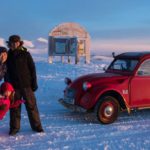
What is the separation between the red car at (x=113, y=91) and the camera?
894 centimetres

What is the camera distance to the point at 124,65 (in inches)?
398

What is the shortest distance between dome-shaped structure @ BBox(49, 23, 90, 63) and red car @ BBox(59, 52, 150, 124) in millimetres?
17603

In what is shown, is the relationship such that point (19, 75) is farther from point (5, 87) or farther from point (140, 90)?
point (140, 90)

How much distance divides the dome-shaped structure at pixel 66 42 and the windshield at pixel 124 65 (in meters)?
16.7

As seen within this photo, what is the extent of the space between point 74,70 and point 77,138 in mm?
13785

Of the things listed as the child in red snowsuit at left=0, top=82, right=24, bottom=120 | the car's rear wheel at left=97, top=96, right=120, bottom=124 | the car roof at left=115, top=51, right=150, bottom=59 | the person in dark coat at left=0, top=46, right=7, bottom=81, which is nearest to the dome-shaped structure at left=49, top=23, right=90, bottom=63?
the car roof at left=115, top=51, right=150, bottom=59

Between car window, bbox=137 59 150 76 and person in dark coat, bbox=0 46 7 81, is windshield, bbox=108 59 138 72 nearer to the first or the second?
car window, bbox=137 59 150 76

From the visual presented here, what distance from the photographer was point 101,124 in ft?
29.1

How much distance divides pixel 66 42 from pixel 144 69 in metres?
18.0

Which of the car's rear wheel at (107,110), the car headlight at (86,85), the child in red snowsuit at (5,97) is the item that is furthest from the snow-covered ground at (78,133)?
the car headlight at (86,85)

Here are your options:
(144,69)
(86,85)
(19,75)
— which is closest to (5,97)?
(19,75)

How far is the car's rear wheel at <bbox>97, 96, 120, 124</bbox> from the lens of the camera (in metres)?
8.89

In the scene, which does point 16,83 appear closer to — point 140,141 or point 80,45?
point 140,141

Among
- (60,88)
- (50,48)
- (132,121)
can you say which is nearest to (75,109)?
(132,121)
